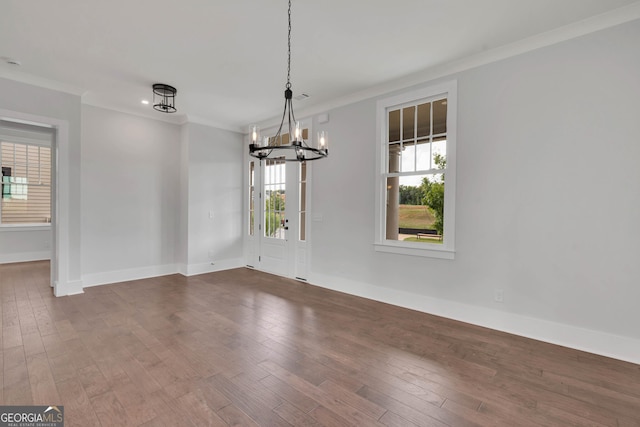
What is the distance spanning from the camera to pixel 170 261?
5773 mm

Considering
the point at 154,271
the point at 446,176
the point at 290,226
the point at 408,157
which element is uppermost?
the point at 408,157

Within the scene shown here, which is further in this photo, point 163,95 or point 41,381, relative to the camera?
point 163,95

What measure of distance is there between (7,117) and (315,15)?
4.12 metres

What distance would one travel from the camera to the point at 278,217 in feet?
18.7

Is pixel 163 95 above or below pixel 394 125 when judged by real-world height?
above

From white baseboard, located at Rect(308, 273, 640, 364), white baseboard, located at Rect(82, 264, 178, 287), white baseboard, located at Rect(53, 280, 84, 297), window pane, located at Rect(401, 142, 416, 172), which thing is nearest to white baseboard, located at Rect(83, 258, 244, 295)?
white baseboard, located at Rect(82, 264, 178, 287)

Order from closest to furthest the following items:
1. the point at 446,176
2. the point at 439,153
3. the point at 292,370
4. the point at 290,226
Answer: the point at 292,370
the point at 446,176
the point at 439,153
the point at 290,226

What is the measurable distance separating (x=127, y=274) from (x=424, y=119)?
17.7 ft

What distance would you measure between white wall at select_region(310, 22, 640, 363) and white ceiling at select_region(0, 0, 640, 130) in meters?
0.34

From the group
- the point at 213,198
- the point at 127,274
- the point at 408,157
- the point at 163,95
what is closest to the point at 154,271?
the point at 127,274

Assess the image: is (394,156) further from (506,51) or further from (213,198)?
(213,198)

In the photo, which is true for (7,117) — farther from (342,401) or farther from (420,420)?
(420,420)

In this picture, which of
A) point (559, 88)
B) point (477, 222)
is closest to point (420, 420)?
point (477, 222)

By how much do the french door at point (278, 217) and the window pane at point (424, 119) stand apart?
6.51ft
